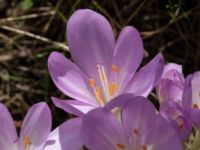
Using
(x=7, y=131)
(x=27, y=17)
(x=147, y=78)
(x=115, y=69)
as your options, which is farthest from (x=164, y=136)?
(x=27, y=17)

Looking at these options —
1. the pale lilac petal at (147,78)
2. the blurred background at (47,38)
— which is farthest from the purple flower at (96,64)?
the blurred background at (47,38)

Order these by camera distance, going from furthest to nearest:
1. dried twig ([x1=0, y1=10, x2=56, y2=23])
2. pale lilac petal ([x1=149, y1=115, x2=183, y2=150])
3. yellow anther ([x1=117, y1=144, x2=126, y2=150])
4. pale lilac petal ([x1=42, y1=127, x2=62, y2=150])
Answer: dried twig ([x1=0, y1=10, x2=56, y2=23])
pale lilac petal ([x1=42, y1=127, x2=62, y2=150])
yellow anther ([x1=117, y1=144, x2=126, y2=150])
pale lilac petal ([x1=149, y1=115, x2=183, y2=150])

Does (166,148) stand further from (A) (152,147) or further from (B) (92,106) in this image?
(B) (92,106)

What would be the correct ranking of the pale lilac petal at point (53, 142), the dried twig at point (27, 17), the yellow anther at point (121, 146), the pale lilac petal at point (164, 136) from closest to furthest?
the pale lilac petal at point (164, 136) < the yellow anther at point (121, 146) < the pale lilac petal at point (53, 142) < the dried twig at point (27, 17)

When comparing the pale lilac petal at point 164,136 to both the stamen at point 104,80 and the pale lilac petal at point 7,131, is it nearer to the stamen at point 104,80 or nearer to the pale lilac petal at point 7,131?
the stamen at point 104,80

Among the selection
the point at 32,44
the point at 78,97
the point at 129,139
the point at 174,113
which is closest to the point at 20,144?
the point at 78,97

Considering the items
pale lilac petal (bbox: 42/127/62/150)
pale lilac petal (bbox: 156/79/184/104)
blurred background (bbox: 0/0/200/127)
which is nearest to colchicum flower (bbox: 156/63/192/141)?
pale lilac petal (bbox: 156/79/184/104)

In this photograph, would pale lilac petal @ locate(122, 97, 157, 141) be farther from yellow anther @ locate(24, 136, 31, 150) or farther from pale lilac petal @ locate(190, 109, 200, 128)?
yellow anther @ locate(24, 136, 31, 150)
